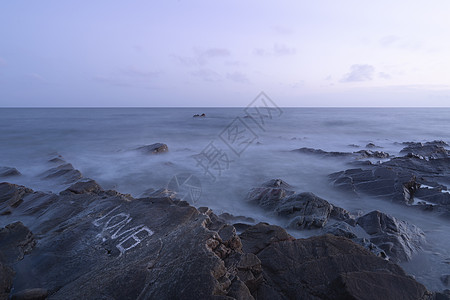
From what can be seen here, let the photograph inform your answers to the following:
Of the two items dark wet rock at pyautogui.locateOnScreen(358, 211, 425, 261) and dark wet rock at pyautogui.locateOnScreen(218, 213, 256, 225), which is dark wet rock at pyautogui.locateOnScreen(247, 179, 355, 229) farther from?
dark wet rock at pyautogui.locateOnScreen(218, 213, 256, 225)

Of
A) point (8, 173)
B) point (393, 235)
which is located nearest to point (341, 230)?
point (393, 235)

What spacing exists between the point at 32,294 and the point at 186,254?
Answer: 1900 mm

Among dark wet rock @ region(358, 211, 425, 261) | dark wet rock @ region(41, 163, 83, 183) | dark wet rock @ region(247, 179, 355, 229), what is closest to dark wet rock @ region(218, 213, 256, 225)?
dark wet rock @ region(247, 179, 355, 229)

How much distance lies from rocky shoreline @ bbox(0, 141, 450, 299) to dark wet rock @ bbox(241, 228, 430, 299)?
0.04ft

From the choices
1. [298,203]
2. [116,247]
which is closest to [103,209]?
[116,247]

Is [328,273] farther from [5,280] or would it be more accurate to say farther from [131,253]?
[5,280]

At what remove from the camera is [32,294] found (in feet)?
9.95

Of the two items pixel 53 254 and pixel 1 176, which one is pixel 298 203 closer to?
pixel 53 254

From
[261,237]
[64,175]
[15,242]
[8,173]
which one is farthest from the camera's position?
[8,173]

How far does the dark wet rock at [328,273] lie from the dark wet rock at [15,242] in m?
3.79

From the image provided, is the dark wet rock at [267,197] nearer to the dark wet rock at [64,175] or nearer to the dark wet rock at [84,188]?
the dark wet rock at [84,188]

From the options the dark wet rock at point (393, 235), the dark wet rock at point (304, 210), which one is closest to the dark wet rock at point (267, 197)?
the dark wet rock at point (304, 210)

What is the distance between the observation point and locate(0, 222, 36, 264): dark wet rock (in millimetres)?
3930

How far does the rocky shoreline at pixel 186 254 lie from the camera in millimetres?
2945
